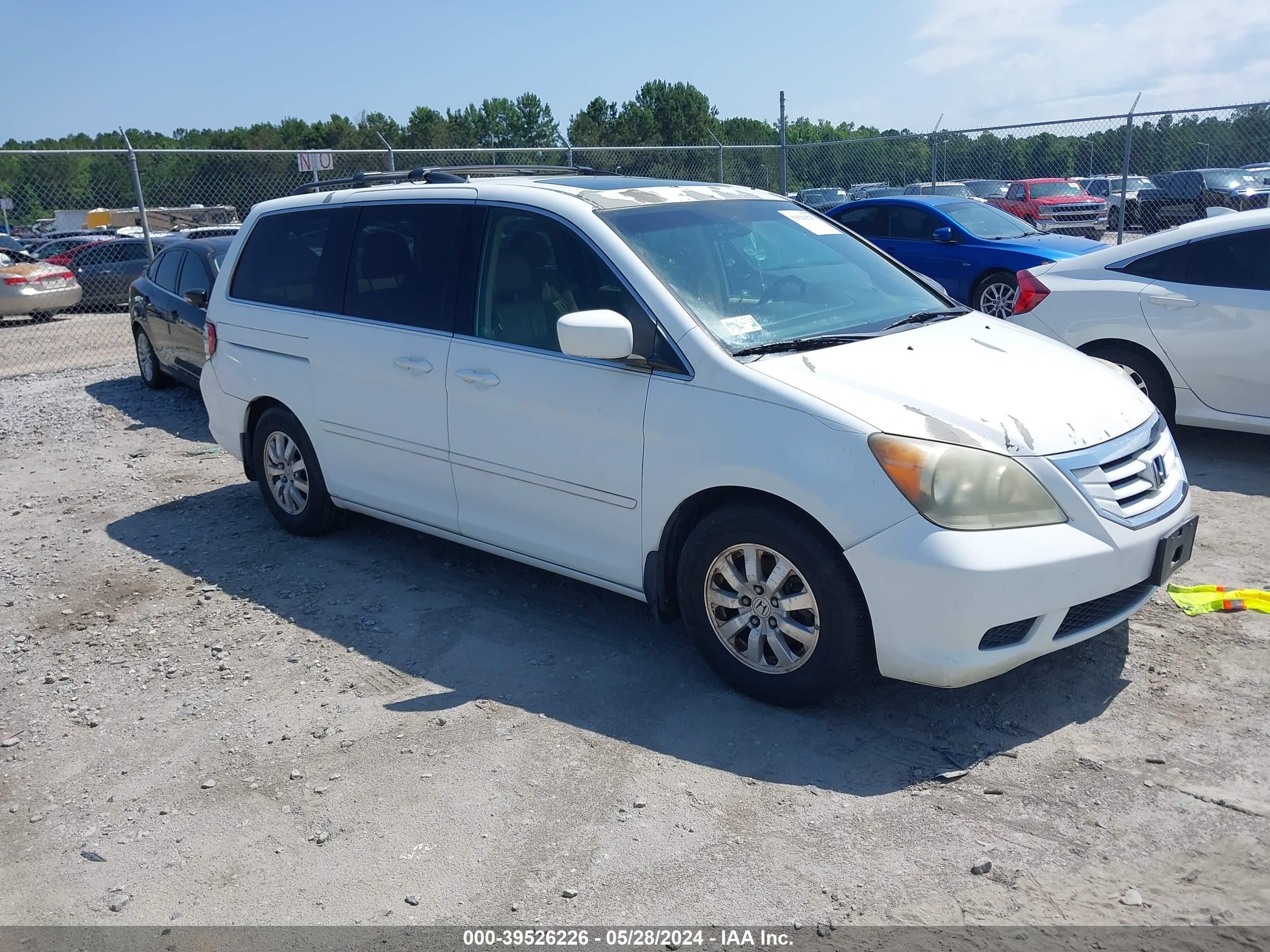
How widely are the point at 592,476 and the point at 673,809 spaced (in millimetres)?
1428

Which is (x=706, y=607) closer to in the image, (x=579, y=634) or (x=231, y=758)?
(x=579, y=634)

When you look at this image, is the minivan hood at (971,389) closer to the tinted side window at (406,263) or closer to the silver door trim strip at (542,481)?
the silver door trim strip at (542,481)

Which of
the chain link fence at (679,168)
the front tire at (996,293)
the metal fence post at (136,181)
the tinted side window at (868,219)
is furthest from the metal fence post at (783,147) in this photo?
the metal fence post at (136,181)

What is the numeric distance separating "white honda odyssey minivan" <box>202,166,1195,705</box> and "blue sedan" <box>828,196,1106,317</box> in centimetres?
737

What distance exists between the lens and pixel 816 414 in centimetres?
365

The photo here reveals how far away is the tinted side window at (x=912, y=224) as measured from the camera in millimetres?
12477

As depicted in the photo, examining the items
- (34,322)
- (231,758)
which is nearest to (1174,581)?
(231,758)

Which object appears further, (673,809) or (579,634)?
(579,634)

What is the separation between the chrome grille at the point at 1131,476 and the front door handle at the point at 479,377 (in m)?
2.31

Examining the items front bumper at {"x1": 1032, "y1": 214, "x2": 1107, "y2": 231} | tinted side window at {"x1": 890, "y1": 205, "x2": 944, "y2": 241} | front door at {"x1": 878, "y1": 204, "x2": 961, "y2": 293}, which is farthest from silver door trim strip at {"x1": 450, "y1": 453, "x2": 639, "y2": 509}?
front bumper at {"x1": 1032, "y1": 214, "x2": 1107, "y2": 231}

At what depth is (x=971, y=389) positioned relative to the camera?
12.6 ft

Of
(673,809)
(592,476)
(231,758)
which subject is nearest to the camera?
(673,809)

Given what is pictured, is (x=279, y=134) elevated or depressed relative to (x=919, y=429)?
elevated

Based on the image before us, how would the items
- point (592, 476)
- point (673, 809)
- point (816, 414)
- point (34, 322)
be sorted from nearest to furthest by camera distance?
point (673, 809)
point (816, 414)
point (592, 476)
point (34, 322)
